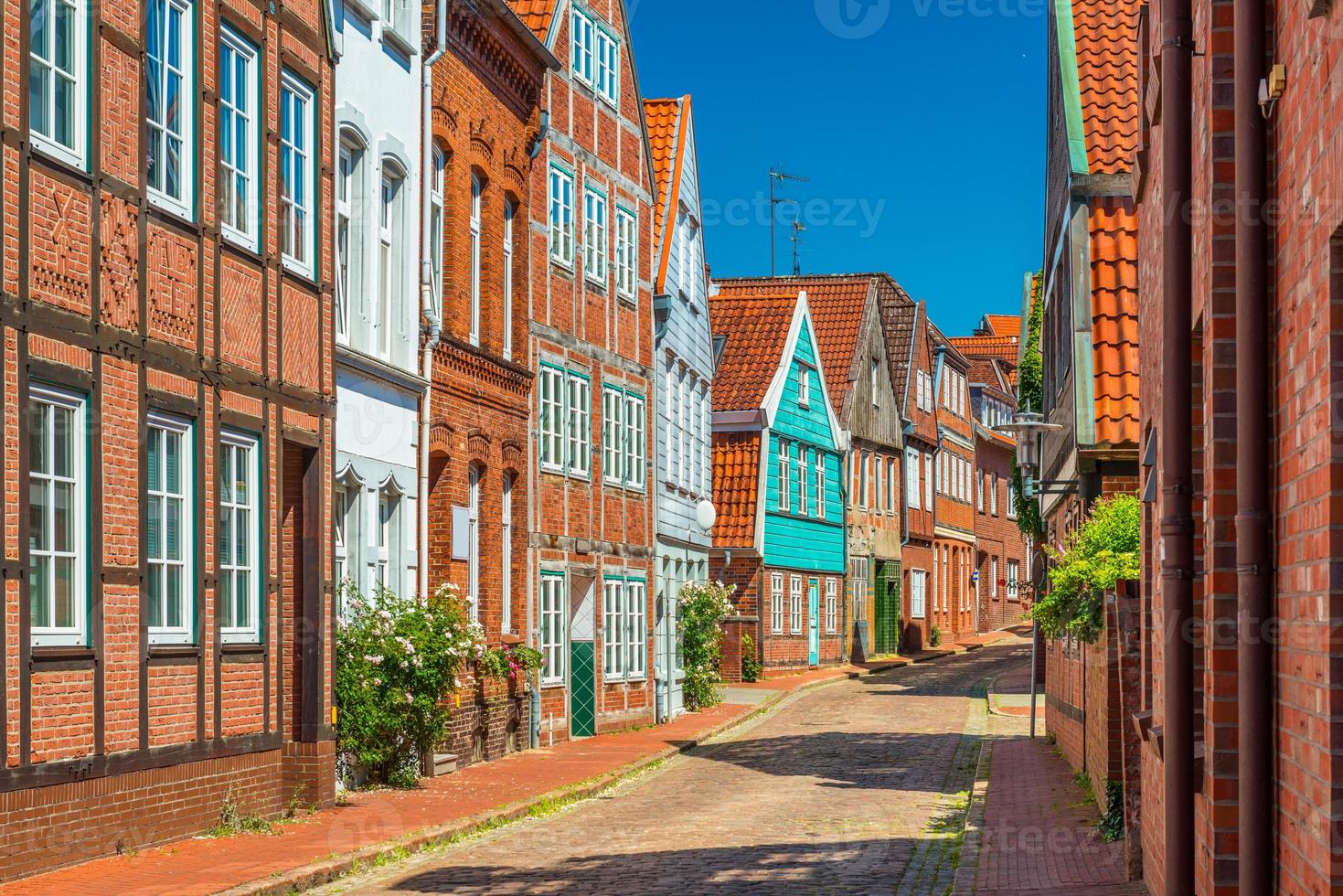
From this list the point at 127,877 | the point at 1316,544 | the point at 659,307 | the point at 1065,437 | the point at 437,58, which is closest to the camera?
the point at 1316,544

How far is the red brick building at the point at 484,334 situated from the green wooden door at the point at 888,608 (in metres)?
27.5

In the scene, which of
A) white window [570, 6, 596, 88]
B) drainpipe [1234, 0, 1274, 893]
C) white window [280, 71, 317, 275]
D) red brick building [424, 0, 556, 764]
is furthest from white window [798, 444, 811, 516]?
drainpipe [1234, 0, 1274, 893]

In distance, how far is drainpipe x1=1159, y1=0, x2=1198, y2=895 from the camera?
7.80m

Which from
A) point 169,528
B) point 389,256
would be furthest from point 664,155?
point 169,528

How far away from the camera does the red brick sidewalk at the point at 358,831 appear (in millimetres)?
10977

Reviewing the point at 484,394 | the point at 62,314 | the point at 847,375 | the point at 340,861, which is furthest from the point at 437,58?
the point at 847,375

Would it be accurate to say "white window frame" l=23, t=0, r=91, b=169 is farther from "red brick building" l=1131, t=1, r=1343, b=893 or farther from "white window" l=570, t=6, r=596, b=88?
"white window" l=570, t=6, r=596, b=88

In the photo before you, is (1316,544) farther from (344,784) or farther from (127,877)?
(344,784)

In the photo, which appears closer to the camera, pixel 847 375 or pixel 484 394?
pixel 484 394

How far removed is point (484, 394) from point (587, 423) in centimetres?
447

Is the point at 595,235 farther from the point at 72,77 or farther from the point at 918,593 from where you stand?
the point at 918,593

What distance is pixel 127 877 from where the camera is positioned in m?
11.1

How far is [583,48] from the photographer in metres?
Answer: 26.5

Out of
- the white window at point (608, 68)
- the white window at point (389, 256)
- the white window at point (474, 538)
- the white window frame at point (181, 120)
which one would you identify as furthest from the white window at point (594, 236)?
the white window frame at point (181, 120)
